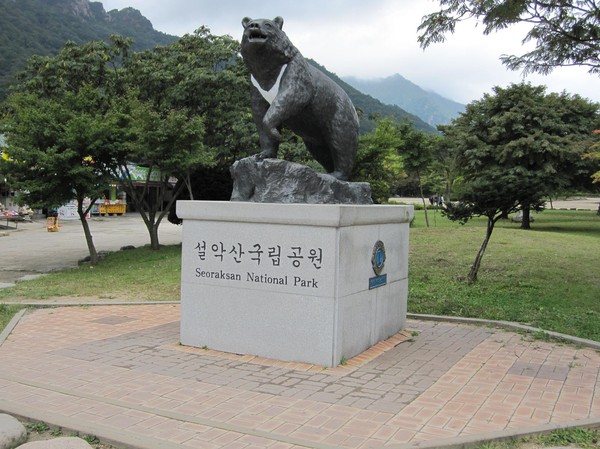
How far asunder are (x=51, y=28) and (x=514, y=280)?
44552 mm

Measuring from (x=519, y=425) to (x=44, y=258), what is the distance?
16.3m

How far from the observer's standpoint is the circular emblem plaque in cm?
601

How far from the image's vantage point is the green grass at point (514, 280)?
320 inches

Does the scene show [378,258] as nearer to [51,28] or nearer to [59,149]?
[59,149]

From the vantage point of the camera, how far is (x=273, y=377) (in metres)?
5.10

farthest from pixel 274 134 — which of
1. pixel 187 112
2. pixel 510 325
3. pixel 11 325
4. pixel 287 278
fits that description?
pixel 187 112

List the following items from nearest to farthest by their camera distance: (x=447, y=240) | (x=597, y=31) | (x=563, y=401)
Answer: (x=563, y=401) → (x=597, y=31) → (x=447, y=240)

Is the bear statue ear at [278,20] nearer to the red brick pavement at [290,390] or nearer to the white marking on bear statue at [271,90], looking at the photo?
the white marking on bear statue at [271,90]

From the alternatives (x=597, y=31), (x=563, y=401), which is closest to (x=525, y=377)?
(x=563, y=401)

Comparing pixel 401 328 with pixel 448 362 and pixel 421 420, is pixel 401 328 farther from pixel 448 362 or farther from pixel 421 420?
pixel 421 420

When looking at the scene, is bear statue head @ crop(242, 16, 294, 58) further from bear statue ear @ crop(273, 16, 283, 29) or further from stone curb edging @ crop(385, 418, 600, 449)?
stone curb edging @ crop(385, 418, 600, 449)

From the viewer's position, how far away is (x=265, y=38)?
18.3ft

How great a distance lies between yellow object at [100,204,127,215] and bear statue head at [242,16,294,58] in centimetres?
3591

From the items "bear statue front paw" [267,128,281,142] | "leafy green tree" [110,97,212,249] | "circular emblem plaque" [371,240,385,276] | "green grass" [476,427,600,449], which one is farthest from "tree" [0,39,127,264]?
"green grass" [476,427,600,449]
